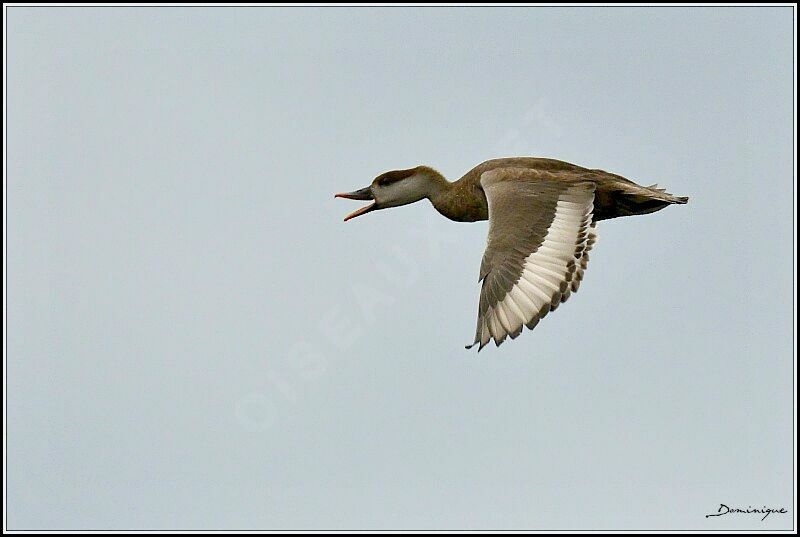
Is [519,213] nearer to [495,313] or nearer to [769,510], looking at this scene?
[495,313]

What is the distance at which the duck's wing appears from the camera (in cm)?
1234

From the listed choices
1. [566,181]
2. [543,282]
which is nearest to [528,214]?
[566,181]

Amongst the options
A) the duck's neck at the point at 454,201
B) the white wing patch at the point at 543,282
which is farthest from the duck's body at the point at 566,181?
the white wing patch at the point at 543,282

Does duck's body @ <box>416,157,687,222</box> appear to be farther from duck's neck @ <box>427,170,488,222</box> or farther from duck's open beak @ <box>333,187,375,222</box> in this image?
duck's open beak @ <box>333,187,375,222</box>

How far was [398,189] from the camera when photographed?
53.5 feet

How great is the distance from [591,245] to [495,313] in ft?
5.51

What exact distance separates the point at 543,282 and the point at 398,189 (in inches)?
168

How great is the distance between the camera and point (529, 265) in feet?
41.8

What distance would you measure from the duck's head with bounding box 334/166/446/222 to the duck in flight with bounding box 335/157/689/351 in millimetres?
13

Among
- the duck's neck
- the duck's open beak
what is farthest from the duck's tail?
the duck's open beak

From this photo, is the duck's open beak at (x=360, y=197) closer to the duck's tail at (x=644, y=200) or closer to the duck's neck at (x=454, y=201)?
the duck's neck at (x=454, y=201)

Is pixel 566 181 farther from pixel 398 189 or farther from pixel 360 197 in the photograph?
pixel 360 197

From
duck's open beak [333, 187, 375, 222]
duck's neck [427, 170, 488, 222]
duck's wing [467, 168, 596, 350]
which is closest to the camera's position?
duck's wing [467, 168, 596, 350]

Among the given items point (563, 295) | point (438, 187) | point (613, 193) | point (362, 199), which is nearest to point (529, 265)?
point (563, 295)
